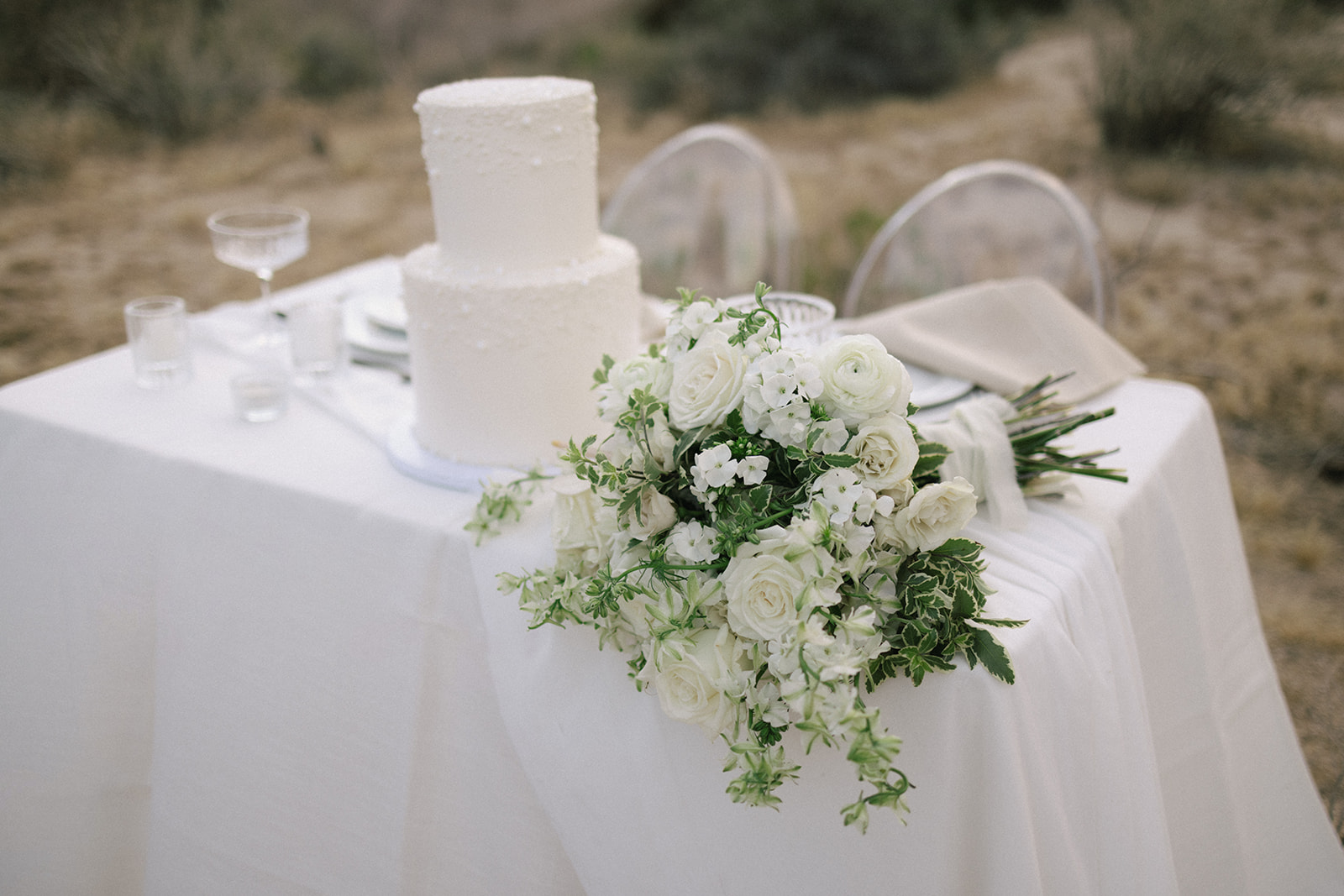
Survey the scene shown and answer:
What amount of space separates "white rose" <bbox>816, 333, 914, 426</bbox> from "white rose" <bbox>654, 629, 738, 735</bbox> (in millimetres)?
194

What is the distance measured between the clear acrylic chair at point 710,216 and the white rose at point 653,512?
52.0 inches

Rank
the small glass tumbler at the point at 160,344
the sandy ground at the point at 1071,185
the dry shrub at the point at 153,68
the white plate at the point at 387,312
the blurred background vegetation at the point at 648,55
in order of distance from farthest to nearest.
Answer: the dry shrub at the point at 153,68 < the blurred background vegetation at the point at 648,55 < the sandy ground at the point at 1071,185 < the white plate at the point at 387,312 < the small glass tumbler at the point at 160,344

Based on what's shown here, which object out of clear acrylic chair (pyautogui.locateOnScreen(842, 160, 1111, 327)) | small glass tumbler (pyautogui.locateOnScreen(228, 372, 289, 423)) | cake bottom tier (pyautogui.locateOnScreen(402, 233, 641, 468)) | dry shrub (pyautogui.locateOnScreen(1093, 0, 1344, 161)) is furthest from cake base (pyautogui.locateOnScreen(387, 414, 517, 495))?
dry shrub (pyautogui.locateOnScreen(1093, 0, 1344, 161))

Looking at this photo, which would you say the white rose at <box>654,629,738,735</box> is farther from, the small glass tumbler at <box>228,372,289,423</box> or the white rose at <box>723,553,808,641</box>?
the small glass tumbler at <box>228,372,289,423</box>

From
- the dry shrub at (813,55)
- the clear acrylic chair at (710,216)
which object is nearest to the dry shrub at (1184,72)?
the dry shrub at (813,55)

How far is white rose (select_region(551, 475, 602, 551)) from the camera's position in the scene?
88 cm

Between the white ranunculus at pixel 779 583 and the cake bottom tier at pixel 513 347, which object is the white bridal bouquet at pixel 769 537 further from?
the cake bottom tier at pixel 513 347

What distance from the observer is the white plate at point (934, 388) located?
1218 mm

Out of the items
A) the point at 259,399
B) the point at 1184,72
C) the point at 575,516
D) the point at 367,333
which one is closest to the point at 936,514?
the point at 575,516

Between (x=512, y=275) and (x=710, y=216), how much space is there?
42.4 inches

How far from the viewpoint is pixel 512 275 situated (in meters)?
1.10

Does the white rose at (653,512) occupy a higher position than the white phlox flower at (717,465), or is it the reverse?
the white phlox flower at (717,465)

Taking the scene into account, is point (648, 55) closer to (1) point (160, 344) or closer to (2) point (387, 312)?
(2) point (387, 312)

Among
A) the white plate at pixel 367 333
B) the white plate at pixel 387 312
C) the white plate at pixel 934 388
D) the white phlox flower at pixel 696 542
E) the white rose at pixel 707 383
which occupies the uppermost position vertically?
the white rose at pixel 707 383
